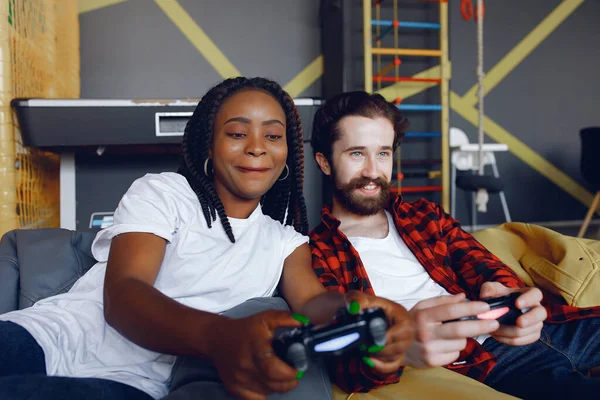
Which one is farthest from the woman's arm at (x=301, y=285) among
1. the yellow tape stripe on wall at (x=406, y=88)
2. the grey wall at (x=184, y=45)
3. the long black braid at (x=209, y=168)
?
the yellow tape stripe on wall at (x=406, y=88)

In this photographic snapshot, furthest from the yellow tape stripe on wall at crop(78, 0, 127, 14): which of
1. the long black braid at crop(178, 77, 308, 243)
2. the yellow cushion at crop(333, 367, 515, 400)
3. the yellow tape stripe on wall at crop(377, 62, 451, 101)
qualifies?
the yellow cushion at crop(333, 367, 515, 400)

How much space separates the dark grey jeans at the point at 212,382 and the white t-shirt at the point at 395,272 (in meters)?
0.37

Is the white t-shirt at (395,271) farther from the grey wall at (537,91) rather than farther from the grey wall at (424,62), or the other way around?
the grey wall at (537,91)

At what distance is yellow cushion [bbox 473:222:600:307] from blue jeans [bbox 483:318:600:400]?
0.09 meters

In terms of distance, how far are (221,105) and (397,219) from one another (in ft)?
1.90

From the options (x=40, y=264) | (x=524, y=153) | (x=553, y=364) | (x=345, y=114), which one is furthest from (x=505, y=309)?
(x=524, y=153)

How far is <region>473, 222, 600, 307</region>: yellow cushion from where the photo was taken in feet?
4.30

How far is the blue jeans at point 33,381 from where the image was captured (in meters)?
0.73

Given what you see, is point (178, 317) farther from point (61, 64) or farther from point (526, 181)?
point (526, 181)

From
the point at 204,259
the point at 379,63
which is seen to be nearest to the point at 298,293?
the point at 204,259

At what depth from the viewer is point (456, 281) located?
1334 mm

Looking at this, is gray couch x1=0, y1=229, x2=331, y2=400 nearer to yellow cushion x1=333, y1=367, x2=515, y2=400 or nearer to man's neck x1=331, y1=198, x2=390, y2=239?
yellow cushion x1=333, y1=367, x2=515, y2=400

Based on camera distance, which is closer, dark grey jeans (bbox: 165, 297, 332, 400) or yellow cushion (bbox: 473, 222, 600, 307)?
dark grey jeans (bbox: 165, 297, 332, 400)

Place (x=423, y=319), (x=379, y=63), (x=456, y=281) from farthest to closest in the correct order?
(x=379, y=63)
(x=456, y=281)
(x=423, y=319)
